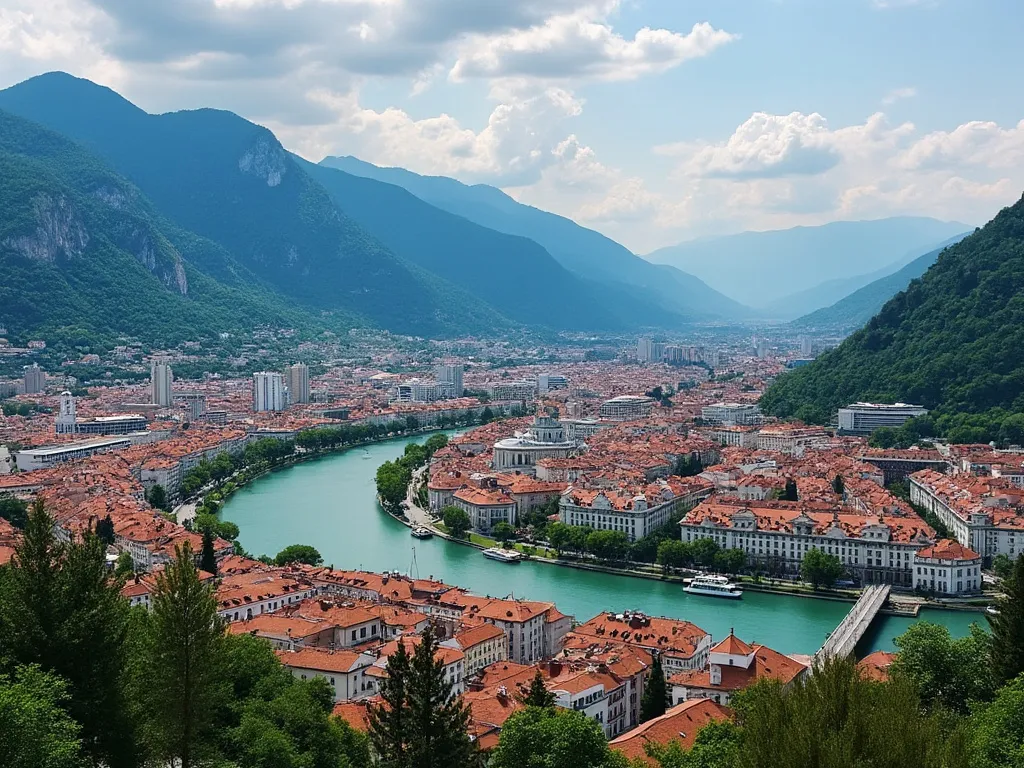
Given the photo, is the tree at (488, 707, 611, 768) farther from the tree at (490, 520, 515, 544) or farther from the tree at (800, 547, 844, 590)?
the tree at (490, 520, 515, 544)

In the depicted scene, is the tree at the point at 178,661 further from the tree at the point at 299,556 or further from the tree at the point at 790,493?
the tree at the point at 790,493

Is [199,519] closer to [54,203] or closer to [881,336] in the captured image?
[881,336]

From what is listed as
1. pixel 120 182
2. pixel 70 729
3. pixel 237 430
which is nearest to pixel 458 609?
pixel 70 729

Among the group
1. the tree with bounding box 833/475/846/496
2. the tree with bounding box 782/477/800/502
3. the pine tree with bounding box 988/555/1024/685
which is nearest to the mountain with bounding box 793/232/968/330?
the tree with bounding box 833/475/846/496

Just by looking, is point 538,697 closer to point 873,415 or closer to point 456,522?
point 456,522

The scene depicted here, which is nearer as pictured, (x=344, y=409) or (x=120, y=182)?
(x=344, y=409)

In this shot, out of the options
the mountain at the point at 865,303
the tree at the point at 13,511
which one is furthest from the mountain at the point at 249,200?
the tree at the point at 13,511
